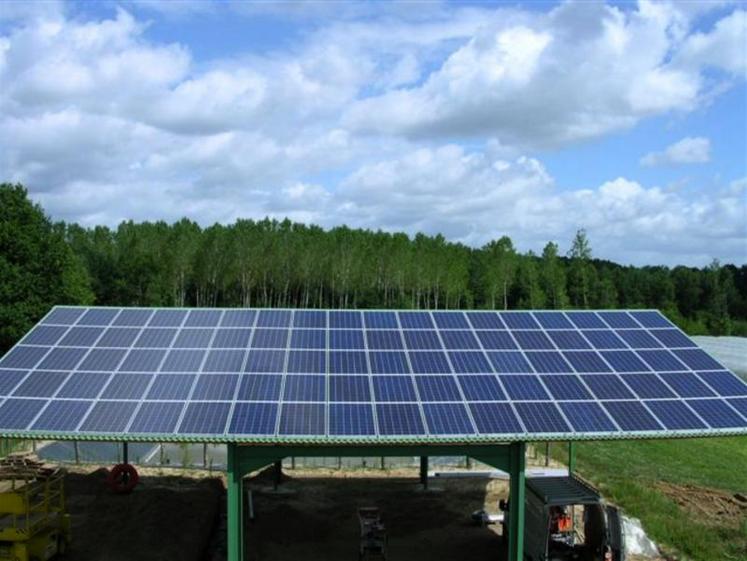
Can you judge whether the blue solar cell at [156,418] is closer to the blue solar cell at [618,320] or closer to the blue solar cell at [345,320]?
the blue solar cell at [345,320]

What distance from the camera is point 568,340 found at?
864 inches

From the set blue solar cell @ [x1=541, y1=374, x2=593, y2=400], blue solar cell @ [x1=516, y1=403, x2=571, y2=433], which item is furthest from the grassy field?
blue solar cell @ [x1=516, y1=403, x2=571, y2=433]

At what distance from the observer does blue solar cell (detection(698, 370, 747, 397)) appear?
19438 mm

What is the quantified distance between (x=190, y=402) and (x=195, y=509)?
706 cm

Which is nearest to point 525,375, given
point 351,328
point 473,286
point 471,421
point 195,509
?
point 471,421

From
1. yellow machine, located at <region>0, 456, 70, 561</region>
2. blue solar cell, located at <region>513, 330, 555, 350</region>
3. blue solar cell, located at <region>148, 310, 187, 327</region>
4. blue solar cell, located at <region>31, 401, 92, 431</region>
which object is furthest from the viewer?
blue solar cell, located at <region>148, 310, 187, 327</region>

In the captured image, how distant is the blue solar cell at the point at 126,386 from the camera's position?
58.9ft

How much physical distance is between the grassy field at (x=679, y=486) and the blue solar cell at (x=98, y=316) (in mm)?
17794

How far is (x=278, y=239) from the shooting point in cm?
8888

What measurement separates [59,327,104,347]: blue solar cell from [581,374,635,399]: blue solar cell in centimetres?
1432

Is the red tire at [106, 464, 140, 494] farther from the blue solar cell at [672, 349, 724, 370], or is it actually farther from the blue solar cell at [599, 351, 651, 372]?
the blue solar cell at [672, 349, 724, 370]

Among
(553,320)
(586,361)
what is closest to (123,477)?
(553,320)

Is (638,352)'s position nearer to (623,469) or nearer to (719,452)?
(623,469)

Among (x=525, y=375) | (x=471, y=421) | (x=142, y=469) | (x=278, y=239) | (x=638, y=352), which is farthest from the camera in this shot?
(x=278, y=239)
